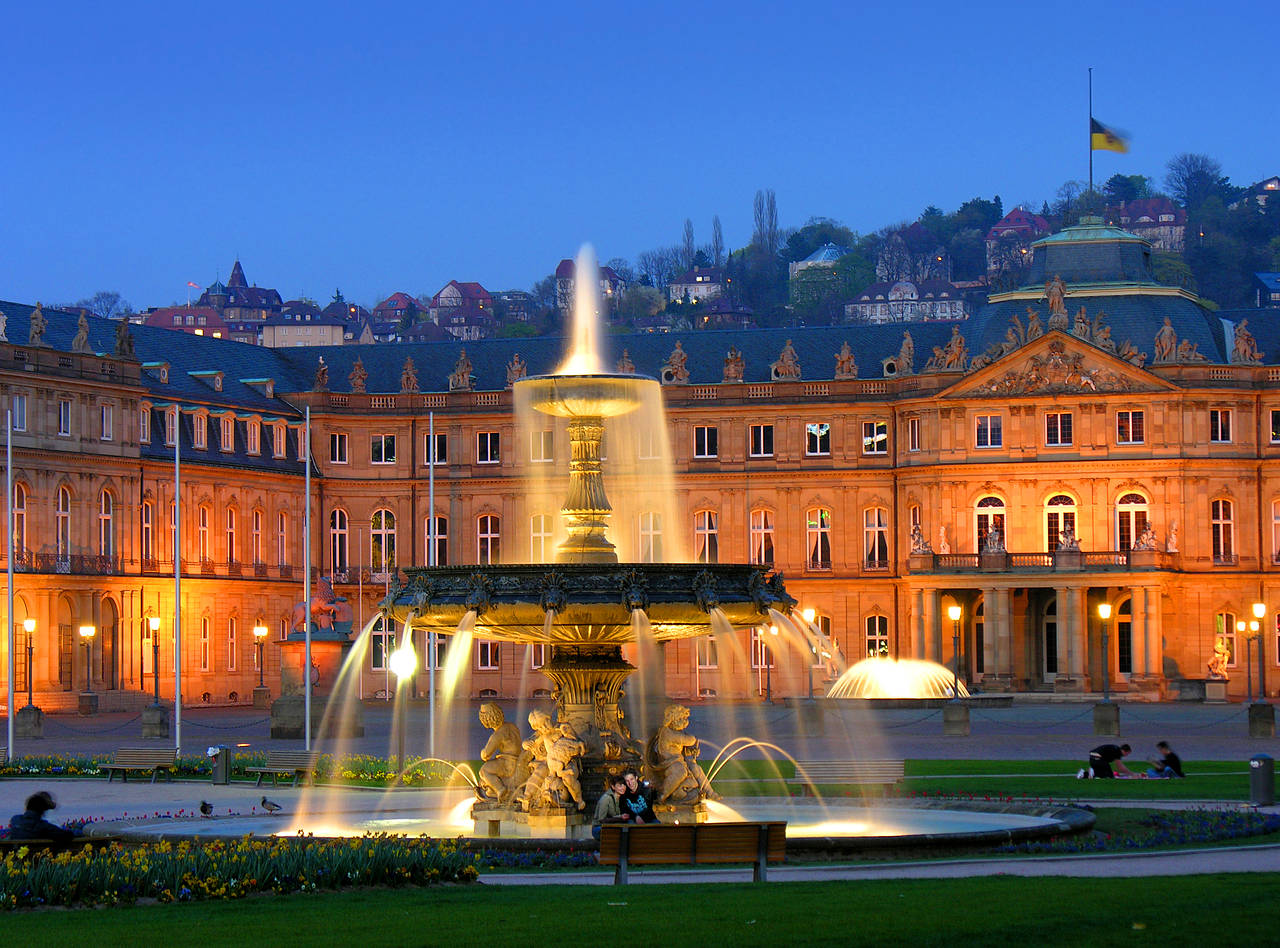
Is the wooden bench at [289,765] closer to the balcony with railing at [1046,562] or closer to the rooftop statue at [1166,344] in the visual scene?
the balcony with railing at [1046,562]

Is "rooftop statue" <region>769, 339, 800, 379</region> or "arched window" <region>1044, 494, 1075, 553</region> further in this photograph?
"rooftop statue" <region>769, 339, 800, 379</region>

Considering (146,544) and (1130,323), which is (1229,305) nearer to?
(1130,323)

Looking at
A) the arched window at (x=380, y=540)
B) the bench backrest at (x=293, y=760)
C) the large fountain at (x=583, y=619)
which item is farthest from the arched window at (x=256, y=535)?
the large fountain at (x=583, y=619)

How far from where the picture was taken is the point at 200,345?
10175 cm

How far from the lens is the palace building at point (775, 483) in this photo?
8794cm

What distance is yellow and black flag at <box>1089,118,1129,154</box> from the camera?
9956cm

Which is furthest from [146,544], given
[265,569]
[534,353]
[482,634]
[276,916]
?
[276,916]

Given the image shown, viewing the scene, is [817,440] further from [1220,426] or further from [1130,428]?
[1220,426]

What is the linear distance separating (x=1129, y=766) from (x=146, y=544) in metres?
51.0

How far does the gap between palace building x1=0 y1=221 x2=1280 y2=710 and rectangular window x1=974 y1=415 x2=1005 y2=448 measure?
Result: 0.38 feet

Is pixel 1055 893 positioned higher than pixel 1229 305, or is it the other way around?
pixel 1229 305

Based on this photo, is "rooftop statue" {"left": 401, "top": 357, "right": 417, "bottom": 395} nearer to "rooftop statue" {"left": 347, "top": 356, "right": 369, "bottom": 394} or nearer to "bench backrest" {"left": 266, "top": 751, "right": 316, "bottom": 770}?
"rooftop statue" {"left": 347, "top": 356, "right": 369, "bottom": 394}

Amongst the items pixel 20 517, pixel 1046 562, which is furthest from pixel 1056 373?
pixel 20 517

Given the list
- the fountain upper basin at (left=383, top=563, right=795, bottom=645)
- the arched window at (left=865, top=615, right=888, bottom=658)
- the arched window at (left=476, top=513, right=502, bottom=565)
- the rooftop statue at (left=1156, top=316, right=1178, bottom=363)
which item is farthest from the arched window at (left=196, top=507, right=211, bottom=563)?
the fountain upper basin at (left=383, top=563, right=795, bottom=645)
